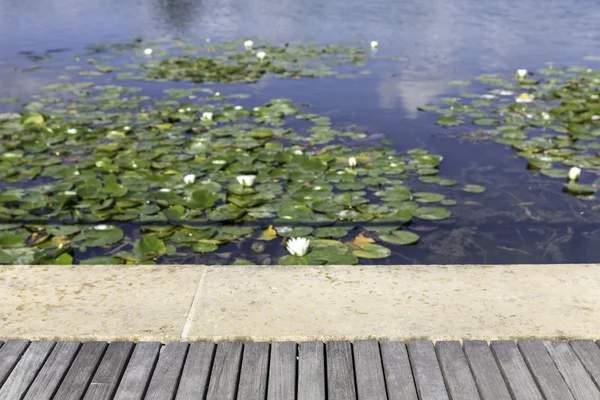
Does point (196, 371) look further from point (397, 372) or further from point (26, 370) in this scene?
point (397, 372)

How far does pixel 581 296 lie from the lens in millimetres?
2629

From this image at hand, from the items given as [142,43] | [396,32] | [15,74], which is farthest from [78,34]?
[396,32]

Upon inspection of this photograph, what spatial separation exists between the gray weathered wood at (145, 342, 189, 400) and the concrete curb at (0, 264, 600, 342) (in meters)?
0.08

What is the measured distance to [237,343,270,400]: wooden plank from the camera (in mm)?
2092

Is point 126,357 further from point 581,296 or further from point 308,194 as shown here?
point 308,194

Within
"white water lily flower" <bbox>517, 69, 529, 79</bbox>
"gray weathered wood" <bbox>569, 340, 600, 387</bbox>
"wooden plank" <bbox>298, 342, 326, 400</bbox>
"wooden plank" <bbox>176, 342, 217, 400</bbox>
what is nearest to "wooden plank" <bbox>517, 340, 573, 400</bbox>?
"gray weathered wood" <bbox>569, 340, 600, 387</bbox>

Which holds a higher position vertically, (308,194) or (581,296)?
(581,296)

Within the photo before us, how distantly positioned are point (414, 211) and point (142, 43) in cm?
746

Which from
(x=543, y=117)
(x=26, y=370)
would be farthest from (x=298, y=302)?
(x=543, y=117)

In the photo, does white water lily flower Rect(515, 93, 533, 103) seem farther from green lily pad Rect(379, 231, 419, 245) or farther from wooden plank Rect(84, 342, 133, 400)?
wooden plank Rect(84, 342, 133, 400)

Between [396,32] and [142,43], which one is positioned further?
[396,32]

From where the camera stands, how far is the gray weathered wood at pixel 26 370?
2.10 metres

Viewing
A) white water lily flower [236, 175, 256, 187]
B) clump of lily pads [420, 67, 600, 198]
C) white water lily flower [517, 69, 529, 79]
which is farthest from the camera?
white water lily flower [517, 69, 529, 79]

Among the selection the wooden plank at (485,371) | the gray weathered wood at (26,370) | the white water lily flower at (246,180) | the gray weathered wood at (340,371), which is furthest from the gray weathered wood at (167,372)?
the white water lily flower at (246,180)
